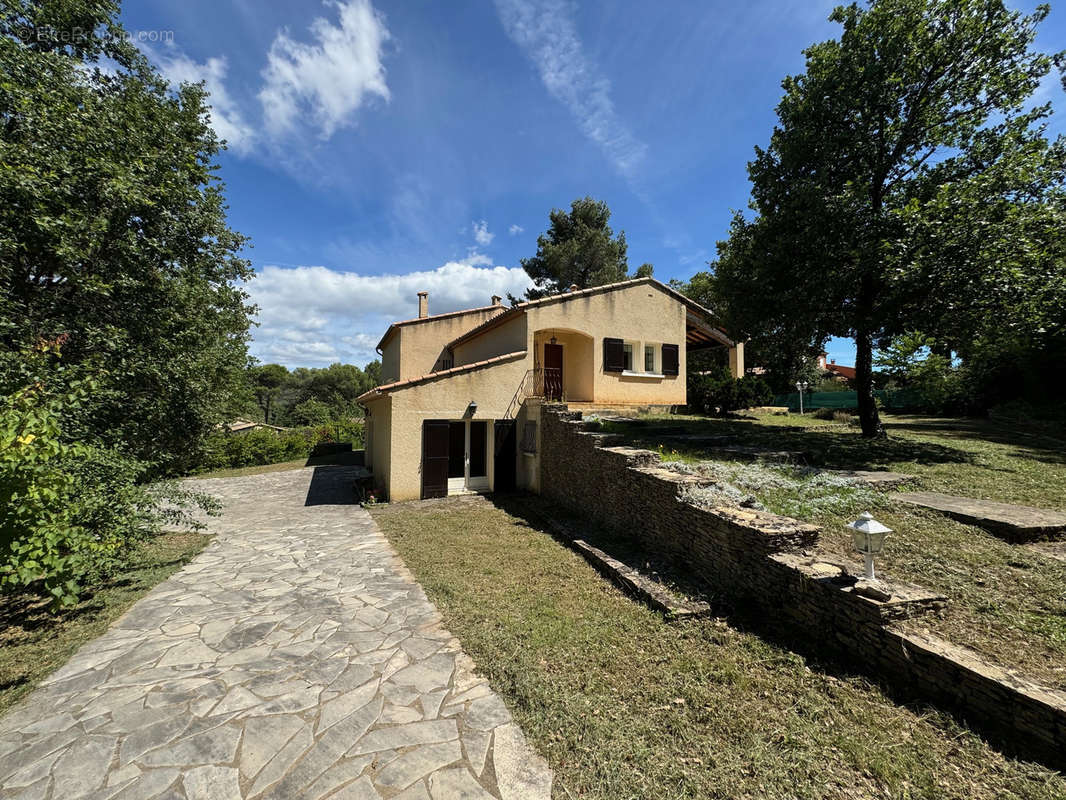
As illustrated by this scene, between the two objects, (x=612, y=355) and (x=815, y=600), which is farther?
(x=612, y=355)

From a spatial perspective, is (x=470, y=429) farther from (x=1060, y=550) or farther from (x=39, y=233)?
(x=1060, y=550)

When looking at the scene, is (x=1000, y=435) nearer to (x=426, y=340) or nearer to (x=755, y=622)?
(x=755, y=622)

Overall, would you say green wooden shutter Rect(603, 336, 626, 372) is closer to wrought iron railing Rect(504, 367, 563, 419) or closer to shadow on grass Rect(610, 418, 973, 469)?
wrought iron railing Rect(504, 367, 563, 419)

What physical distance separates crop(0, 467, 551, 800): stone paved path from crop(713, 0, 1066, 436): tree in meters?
11.3

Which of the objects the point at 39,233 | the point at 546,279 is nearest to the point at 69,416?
the point at 39,233

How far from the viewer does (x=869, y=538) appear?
377 centimetres

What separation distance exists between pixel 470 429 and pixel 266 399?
171 ft

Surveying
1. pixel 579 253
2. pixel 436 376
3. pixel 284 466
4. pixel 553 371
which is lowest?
pixel 284 466

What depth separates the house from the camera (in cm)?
1177

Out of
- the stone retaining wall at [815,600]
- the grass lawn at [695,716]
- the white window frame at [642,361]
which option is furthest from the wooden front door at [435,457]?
the grass lawn at [695,716]

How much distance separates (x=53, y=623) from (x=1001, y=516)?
12.1m

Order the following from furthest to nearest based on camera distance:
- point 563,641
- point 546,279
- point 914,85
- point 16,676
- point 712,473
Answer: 1. point 546,279
2. point 914,85
3. point 712,473
4. point 563,641
5. point 16,676


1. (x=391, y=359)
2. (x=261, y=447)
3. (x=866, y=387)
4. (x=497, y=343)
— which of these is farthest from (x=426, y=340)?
(x=866, y=387)

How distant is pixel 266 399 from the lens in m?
53.3
